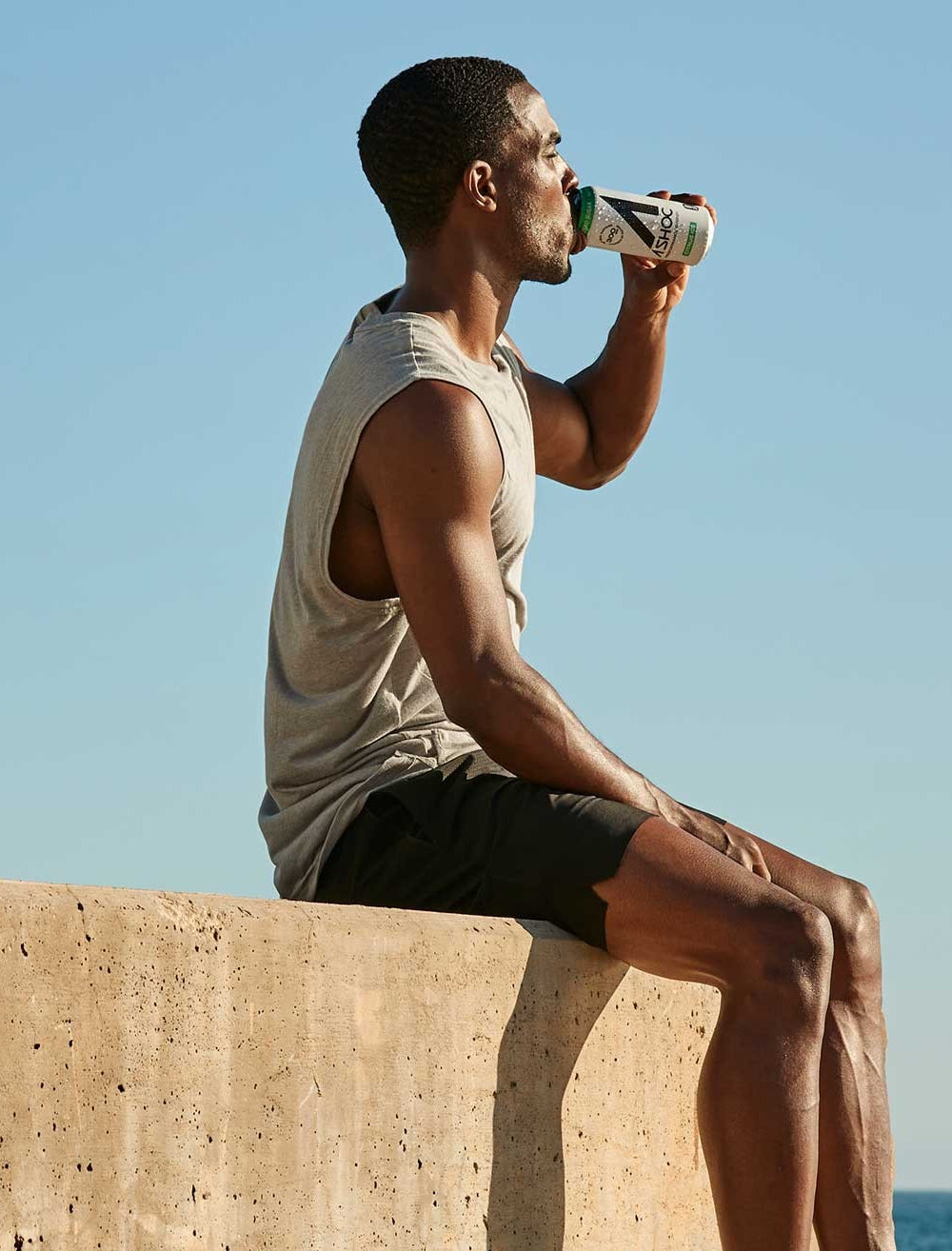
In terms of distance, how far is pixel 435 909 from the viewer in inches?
149

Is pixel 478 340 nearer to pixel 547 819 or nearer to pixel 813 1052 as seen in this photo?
pixel 547 819

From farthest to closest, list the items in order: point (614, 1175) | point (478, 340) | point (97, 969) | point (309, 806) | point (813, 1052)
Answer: point (478, 340)
point (309, 806)
point (614, 1175)
point (813, 1052)
point (97, 969)

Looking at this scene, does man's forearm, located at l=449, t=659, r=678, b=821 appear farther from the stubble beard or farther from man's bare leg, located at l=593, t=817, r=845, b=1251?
the stubble beard

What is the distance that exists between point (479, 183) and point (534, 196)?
13 cm

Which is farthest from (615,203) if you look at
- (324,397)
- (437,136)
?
(324,397)

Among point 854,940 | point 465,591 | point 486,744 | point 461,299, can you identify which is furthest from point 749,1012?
point 461,299

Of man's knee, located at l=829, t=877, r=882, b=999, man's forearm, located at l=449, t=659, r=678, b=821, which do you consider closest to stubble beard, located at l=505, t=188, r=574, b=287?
man's forearm, located at l=449, t=659, r=678, b=821

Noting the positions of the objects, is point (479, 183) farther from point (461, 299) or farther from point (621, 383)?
point (621, 383)

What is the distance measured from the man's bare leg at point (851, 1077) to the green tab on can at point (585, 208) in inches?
55.7

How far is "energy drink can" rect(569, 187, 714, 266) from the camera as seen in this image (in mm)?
4375

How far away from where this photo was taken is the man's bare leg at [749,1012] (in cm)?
336

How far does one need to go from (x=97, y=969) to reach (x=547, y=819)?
1016mm

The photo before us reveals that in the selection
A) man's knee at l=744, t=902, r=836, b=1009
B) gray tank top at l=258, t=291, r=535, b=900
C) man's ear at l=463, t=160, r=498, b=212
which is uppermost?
man's ear at l=463, t=160, r=498, b=212

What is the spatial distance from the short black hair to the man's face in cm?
4
